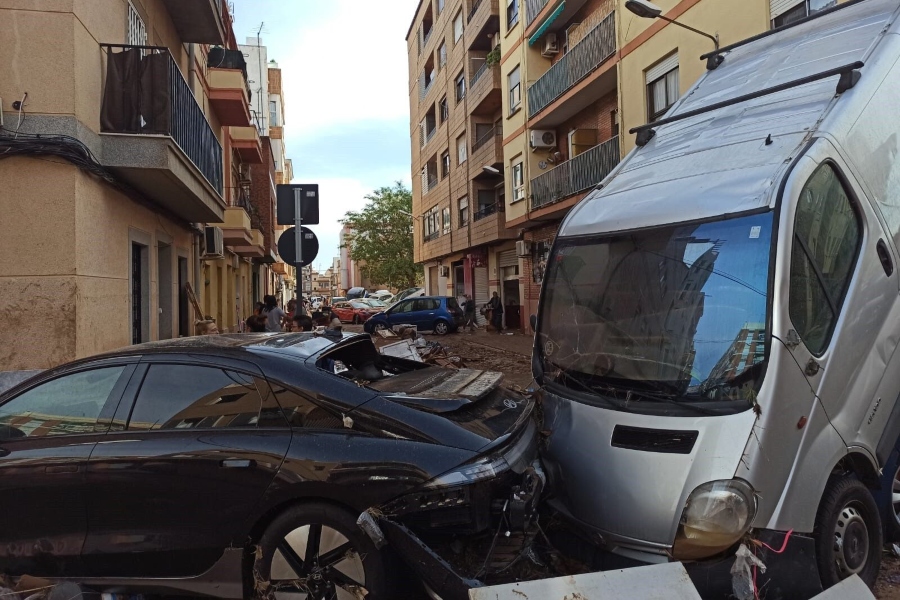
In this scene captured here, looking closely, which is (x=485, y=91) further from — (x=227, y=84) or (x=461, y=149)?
(x=227, y=84)

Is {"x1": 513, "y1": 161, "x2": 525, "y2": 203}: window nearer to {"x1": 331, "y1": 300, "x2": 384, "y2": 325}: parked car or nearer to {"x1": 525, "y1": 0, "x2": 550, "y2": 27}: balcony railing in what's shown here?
{"x1": 525, "y1": 0, "x2": 550, "y2": 27}: balcony railing

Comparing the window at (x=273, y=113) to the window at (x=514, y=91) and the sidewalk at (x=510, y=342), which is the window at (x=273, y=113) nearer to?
the window at (x=514, y=91)

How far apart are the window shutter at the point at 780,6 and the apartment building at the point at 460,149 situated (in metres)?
13.4

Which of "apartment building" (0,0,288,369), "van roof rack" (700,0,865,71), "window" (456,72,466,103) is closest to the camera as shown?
"van roof rack" (700,0,865,71)

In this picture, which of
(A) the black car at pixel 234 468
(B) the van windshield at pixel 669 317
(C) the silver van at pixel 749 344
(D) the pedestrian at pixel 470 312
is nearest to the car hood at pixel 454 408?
(A) the black car at pixel 234 468

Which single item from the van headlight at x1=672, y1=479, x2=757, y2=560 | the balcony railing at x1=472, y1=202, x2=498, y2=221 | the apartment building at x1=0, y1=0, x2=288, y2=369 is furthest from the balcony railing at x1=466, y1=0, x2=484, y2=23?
the van headlight at x1=672, y1=479, x2=757, y2=560

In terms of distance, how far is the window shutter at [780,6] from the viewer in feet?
31.7

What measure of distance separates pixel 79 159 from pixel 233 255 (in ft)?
50.7

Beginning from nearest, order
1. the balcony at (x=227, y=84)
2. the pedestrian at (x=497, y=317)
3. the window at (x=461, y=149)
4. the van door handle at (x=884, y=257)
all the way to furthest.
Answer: the van door handle at (x=884, y=257), the balcony at (x=227, y=84), the pedestrian at (x=497, y=317), the window at (x=461, y=149)

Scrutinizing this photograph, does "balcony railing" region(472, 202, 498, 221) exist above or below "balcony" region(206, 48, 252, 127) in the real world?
below

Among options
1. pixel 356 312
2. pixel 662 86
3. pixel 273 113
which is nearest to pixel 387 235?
pixel 273 113

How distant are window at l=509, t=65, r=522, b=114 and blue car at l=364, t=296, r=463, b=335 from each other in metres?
7.72

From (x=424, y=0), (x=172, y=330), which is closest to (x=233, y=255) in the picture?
(x=172, y=330)

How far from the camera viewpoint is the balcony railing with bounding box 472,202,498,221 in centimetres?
2505
